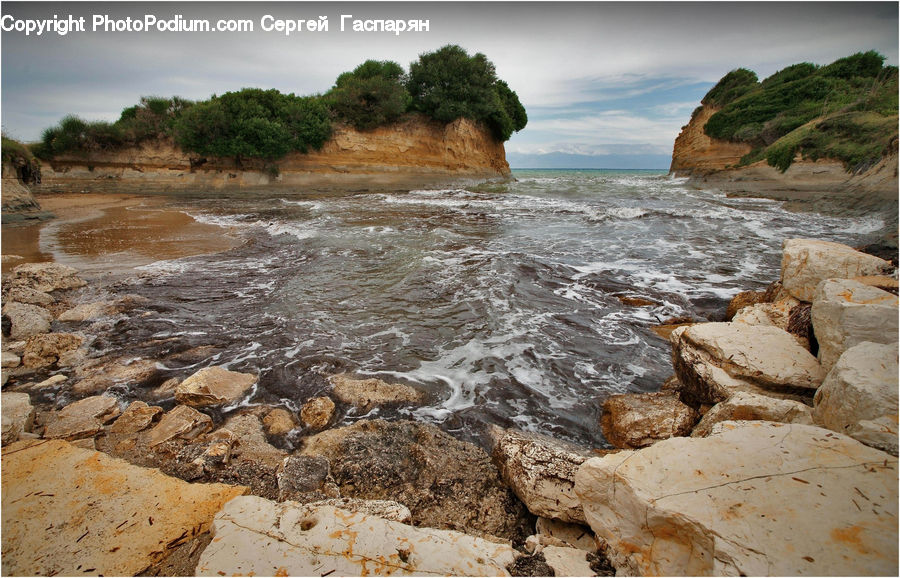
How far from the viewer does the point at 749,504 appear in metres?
1.59

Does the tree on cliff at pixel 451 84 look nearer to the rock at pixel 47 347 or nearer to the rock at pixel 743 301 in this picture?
the rock at pixel 743 301

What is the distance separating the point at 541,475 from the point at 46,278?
9004 millimetres

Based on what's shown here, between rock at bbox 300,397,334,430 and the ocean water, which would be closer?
rock at bbox 300,397,334,430

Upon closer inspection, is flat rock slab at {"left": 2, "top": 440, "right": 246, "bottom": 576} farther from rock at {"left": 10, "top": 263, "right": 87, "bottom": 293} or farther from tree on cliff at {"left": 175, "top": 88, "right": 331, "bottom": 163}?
tree on cliff at {"left": 175, "top": 88, "right": 331, "bottom": 163}

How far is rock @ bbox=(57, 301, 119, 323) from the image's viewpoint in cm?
538

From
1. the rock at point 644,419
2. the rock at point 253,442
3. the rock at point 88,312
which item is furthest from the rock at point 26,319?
the rock at point 644,419

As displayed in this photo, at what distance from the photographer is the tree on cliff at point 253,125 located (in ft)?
80.4

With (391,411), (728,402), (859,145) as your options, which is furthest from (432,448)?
(859,145)

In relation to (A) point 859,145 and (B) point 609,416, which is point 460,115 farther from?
(B) point 609,416

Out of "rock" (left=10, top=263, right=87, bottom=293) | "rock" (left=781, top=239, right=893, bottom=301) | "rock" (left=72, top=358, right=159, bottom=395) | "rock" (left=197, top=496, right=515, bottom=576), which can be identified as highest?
"rock" (left=781, top=239, right=893, bottom=301)

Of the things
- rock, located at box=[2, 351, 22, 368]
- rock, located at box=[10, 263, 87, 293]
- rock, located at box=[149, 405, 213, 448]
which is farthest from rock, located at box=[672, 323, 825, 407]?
rock, located at box=[10, 263, 87, 293]

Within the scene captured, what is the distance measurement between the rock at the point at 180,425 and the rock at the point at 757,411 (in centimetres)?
406

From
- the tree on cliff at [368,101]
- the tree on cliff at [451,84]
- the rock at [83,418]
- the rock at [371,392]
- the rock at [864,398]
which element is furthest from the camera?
the tree on cliff at [451,84]

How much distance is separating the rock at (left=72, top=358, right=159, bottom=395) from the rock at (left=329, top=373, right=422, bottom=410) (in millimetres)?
2122
